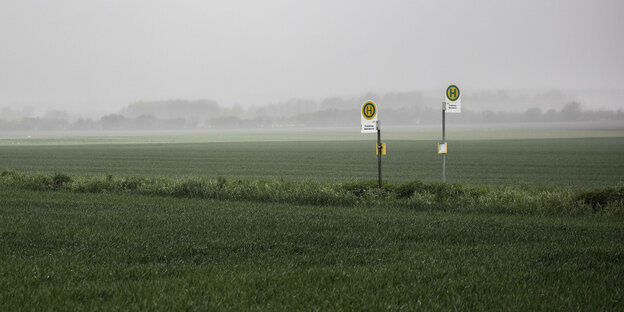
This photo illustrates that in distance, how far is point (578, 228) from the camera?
38.2 feet

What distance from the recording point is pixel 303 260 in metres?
8.64

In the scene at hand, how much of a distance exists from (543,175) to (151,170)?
87.9 ft

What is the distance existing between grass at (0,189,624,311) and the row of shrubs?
50.9 inches

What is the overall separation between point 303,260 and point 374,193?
7977 mm

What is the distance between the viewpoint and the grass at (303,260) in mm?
6668

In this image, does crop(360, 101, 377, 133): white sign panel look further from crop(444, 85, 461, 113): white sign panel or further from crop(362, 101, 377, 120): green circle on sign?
crop(444, 85, 461, 113): white sign panel

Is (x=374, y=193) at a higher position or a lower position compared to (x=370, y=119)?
lower

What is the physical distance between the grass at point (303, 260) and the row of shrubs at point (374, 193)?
4.24ft

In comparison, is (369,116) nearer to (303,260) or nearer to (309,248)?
(309,248)

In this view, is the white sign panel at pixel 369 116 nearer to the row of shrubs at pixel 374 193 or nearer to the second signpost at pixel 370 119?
the second signpost at pixel 370 119

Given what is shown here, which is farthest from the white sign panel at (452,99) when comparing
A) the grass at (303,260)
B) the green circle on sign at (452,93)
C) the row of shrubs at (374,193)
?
the grass at (303,260)

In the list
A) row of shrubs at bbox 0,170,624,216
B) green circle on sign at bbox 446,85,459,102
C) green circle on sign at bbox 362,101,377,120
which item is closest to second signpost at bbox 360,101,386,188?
green circle on sign at bbox 362,101,377,120

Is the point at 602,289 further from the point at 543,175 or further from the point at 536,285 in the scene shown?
the point at 543,175

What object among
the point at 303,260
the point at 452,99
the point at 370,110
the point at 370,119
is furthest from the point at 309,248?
the point at 452,99
